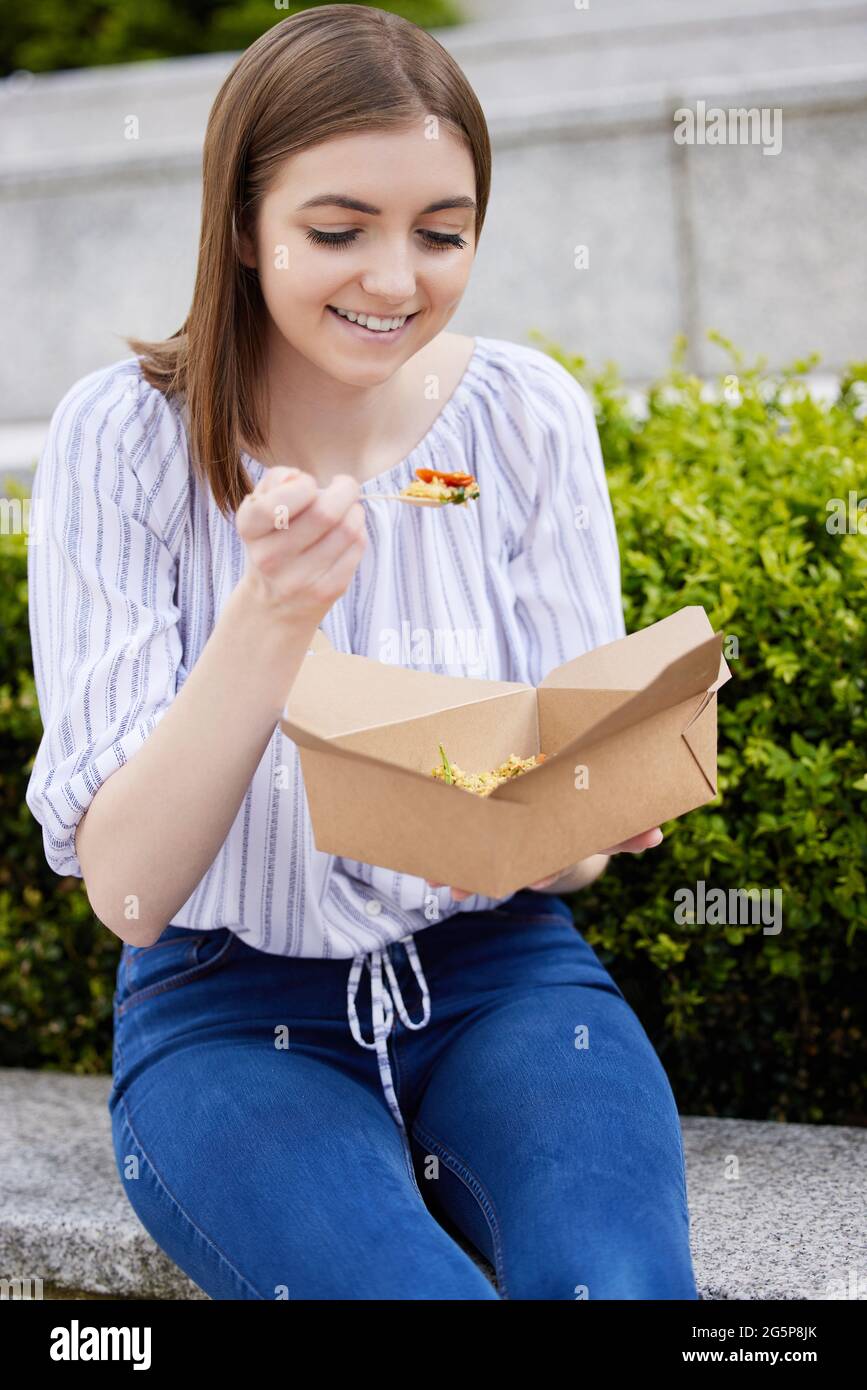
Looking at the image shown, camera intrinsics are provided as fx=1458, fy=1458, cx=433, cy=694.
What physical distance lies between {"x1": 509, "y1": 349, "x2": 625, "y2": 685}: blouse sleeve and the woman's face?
0.30 meters

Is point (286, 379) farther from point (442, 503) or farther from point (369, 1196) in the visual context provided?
point (369, 1196)

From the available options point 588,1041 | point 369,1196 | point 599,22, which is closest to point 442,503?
point 588,1041

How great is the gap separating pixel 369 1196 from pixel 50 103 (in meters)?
8.15

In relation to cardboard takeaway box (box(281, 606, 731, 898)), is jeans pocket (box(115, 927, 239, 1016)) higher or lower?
lower

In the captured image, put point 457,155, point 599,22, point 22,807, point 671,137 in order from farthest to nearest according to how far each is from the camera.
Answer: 1. point 599,22
2. point 671,137
3. point 22,807
4. point 457,155

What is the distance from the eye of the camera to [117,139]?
27.3ft

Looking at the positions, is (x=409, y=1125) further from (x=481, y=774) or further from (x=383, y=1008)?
(x=481, y=774)

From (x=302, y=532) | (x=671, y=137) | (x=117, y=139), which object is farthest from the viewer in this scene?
(x=117, y=139)

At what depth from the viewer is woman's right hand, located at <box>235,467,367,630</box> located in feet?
4.70

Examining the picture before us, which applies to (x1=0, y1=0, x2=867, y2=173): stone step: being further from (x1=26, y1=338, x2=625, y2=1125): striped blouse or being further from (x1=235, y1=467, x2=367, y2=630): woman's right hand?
(x1=235, y1=467, x2=367, y2=630): woman's right hand

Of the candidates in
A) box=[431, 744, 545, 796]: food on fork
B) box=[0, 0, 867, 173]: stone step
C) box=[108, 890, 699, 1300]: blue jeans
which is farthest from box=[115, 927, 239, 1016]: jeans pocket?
box=[0, 0, 867, 173]: stone step

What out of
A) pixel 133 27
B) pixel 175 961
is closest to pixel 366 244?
pixel 175 961

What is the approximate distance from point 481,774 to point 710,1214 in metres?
0.73

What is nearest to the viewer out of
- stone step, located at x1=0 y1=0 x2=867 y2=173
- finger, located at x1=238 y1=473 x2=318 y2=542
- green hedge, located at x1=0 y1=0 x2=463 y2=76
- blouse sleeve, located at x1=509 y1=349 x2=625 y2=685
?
finger, located at x1=238 y1=473 x2=318 y2=542
